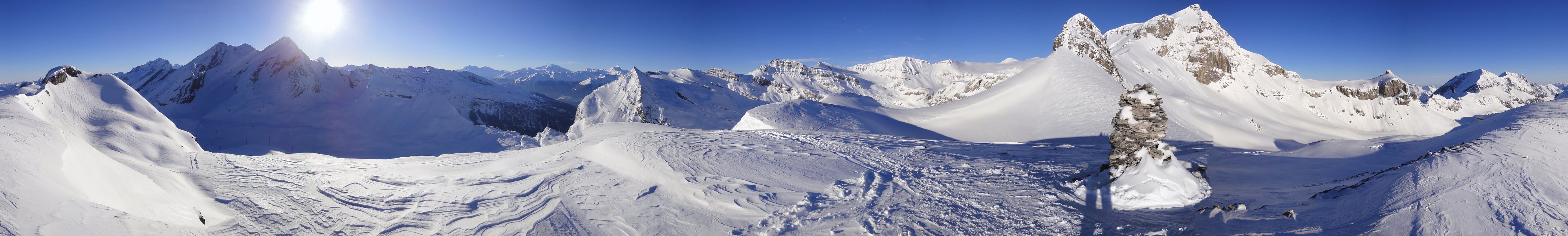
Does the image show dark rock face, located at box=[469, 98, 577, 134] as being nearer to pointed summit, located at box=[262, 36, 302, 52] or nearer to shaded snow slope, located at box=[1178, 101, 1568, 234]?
pointed summit, located at box=[262, 36, 302, 52]

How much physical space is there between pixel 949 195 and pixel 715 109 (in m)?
103

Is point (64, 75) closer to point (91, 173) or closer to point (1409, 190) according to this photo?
point (91, 173)

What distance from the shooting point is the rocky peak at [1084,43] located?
133 ft

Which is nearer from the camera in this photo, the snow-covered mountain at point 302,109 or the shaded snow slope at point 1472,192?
the shaded snow slope at point 1472,192

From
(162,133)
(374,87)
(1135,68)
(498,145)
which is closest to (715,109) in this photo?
(498,145)

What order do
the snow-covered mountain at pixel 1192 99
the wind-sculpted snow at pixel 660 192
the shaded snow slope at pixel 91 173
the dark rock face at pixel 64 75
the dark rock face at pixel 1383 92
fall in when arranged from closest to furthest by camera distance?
the shaded snow slope at pixel 91 173
the wind-sculpted snow at pixel 660 192
the dark rock face at pixel 64 75
the snow-covered mountain at pixel 1192 99
the dark rock face at pixel 1383 92

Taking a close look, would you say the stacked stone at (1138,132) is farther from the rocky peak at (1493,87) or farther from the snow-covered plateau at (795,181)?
the rocky peak at (1493,87)

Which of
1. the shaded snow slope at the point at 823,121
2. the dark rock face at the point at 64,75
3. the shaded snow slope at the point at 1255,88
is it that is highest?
the shaded snow slope at the point at 1255,88

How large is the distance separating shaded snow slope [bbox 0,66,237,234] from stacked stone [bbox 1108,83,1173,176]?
14.7 metres

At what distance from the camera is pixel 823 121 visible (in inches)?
957

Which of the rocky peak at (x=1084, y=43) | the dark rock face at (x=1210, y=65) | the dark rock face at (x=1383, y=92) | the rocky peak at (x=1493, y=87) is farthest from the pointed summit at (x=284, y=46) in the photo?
the rocky peak at (x=1493, y=87)

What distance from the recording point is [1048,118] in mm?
24188

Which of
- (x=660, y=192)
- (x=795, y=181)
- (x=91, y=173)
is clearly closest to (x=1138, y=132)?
(x=795, y=181)

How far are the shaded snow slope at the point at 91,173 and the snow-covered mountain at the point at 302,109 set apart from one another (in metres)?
61.2
